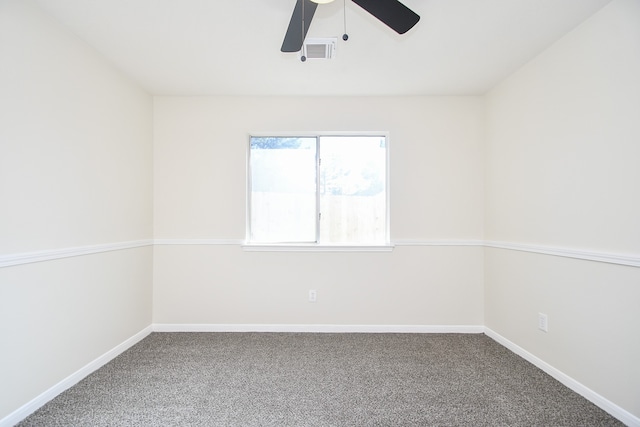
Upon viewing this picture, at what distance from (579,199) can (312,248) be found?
6.98 ft

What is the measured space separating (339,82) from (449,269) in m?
2.11

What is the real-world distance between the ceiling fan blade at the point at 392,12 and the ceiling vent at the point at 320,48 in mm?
673

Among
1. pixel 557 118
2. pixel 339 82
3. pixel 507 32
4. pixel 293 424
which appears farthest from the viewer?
pixel 339 82

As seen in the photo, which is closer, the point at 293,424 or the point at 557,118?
the point at 293,424

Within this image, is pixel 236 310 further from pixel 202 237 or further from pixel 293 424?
pixel 293 424

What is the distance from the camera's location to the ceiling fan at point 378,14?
141 cm

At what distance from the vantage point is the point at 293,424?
1.66 metres

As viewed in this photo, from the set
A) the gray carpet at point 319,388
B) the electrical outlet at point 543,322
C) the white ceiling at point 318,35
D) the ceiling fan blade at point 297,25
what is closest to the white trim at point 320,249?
the electrical outlet at point 543,322

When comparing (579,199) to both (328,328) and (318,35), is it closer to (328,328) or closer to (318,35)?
(318,35)

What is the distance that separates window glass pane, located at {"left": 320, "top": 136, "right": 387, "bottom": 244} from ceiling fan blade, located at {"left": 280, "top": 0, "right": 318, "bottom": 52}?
1.49 metres

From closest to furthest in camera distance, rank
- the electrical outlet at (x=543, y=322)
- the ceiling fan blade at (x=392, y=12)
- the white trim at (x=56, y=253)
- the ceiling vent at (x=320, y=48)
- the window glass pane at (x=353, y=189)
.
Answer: the ceiling fan blade at (x=392, y=12) < the white trim at (x=56, y=253) < the ceiling vent at (x=320, y=48) < the electrical outlet at (x=543, y=322) < the window glass pane at (x=353, y=189)

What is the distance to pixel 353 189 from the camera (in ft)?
10.4

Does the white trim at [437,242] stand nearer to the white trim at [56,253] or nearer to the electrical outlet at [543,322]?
the electrical outlet at [543,322]

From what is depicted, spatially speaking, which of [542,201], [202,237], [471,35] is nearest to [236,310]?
[202,237]
